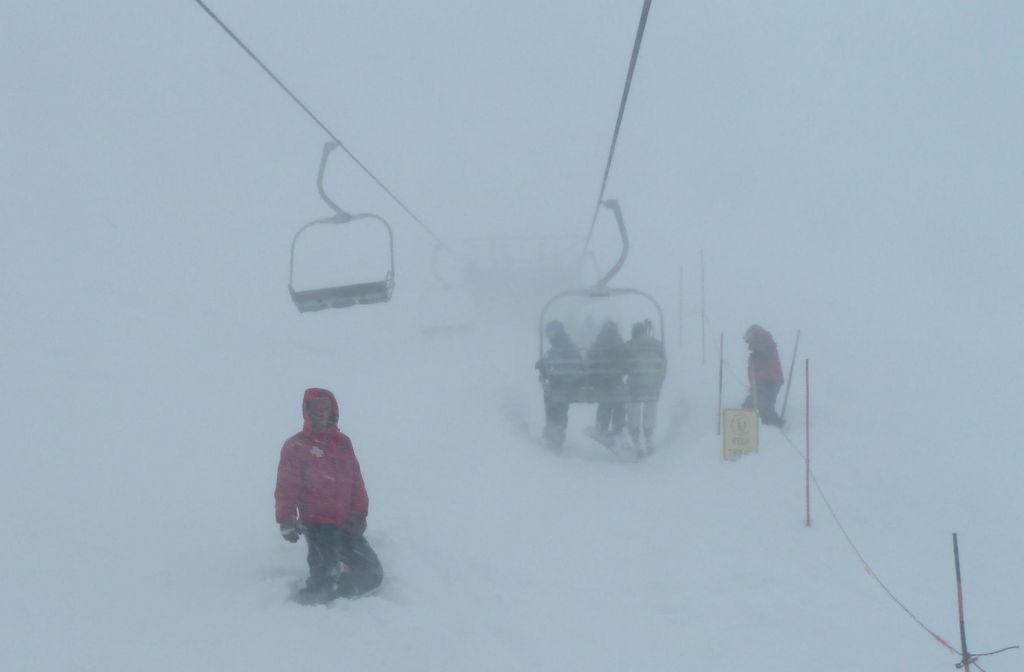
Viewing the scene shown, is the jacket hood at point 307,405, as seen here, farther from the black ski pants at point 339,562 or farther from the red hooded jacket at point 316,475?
the black ski pants at point 339,562

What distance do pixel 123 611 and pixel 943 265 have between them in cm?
3166

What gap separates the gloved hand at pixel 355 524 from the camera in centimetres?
520

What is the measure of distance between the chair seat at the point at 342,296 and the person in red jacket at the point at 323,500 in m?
2.69

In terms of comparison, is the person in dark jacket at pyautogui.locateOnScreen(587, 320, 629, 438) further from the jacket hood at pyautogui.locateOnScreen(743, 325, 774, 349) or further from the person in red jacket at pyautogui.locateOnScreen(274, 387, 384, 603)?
the person in red jacket at pyautogui.locateOnScreen(274, 387, 384, 603)

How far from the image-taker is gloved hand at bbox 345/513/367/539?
520 cm

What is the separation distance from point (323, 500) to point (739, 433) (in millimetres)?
5017

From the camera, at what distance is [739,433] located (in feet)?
28.7

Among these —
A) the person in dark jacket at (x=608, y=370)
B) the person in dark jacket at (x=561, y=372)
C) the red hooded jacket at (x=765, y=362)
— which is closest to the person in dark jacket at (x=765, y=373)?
the red hooded jacket at (x=765, y=362)

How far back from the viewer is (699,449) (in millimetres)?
9539

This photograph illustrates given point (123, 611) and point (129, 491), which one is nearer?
point (123, 611)

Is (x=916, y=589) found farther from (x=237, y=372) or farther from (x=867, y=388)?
(x=237, y=372)

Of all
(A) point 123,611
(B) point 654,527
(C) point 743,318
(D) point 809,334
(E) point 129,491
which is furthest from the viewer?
(C) point 743,318

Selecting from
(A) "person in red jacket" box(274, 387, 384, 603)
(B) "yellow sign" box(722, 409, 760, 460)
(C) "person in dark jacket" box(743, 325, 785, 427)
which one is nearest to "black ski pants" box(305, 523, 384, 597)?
(A) "person in red jacket" box(274, 387, 384, 603)

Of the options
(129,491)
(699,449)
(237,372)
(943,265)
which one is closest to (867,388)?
(699,449)
